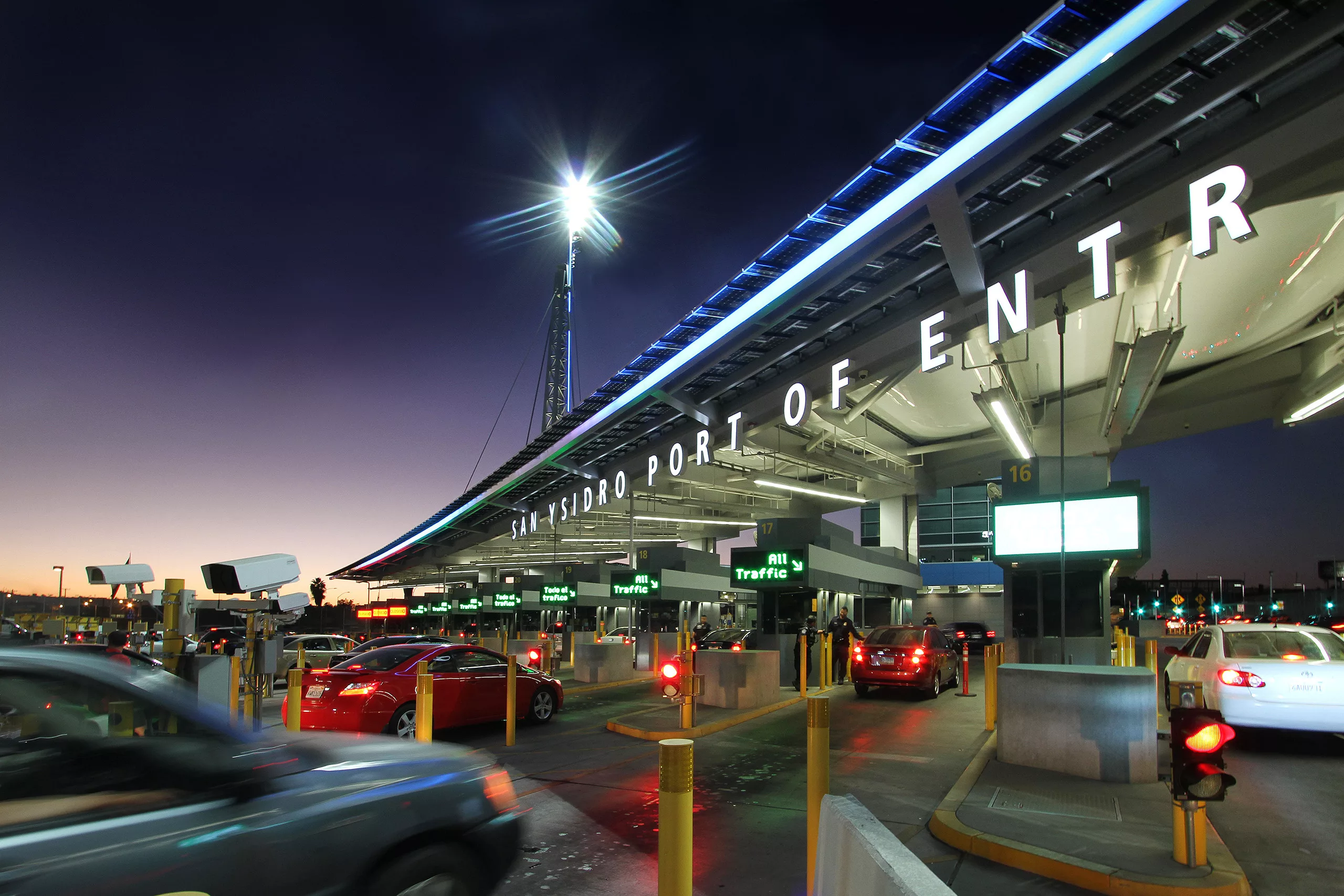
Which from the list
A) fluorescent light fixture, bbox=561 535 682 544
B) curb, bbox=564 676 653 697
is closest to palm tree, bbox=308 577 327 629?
fluorescent light fixture, bbox=561 535 682 544

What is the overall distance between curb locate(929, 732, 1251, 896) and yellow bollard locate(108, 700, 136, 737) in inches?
211

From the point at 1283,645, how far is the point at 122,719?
39.3ft

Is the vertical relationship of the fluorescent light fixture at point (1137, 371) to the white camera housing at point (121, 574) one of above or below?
above

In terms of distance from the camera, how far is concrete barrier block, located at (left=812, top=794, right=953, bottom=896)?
2.23 metres

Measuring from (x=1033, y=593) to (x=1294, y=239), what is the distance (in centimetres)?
845

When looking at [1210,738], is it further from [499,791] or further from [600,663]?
[600,663]

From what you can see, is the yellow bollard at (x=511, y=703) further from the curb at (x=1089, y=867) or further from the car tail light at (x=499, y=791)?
the car tail light at (x=499, y=791)

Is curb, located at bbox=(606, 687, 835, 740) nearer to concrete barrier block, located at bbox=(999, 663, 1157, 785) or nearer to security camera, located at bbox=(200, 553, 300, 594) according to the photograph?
concrete barrier block, located at bbox=(999, 663, 1157, 785)

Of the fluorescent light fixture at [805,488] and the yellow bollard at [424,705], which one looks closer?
the yellow bollard at [424,705]

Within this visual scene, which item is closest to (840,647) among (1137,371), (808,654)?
(808,654)

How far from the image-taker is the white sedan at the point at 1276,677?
8867 millimetres

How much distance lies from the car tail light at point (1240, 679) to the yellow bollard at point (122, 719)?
10.5 metres

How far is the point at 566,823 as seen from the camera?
691 centimetres

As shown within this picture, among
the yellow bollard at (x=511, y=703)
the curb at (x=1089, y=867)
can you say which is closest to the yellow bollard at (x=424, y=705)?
the yellow bollard at (x=511, y=703)
